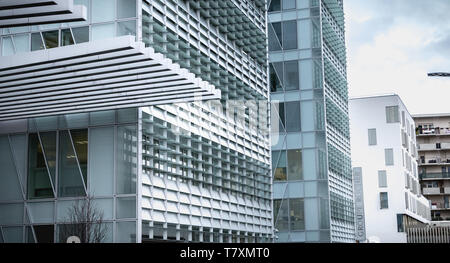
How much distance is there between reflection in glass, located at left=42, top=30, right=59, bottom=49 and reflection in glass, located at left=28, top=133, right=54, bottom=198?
2130 mm

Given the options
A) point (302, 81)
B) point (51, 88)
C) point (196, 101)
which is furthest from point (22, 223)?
point (302, 81)

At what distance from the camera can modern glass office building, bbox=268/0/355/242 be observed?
1086 centimetres

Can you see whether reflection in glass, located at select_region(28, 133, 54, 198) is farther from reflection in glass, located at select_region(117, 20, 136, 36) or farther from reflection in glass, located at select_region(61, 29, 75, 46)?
reflection in glass, located at select_region(117, 20, 136, 36)

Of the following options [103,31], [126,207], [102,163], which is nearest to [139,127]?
[102,163]

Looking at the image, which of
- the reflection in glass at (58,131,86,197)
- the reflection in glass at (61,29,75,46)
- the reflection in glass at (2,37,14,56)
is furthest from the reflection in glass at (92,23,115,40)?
the reflection in glass at (58,131,86,197)

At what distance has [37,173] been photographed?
1450cm

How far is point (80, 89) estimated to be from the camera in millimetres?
12953

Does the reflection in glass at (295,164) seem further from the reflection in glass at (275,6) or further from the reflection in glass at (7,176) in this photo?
the reflection in glass at (7,176)

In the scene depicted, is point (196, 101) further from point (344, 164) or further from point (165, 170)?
point (344, 164)

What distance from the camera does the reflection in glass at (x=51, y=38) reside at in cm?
1393

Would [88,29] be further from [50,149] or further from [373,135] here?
[373,135]

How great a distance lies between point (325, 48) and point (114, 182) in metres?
5.13

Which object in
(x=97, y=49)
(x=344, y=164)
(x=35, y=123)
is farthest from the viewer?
(x=35, y=123)

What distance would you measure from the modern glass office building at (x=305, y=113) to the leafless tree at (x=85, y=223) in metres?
3.79
